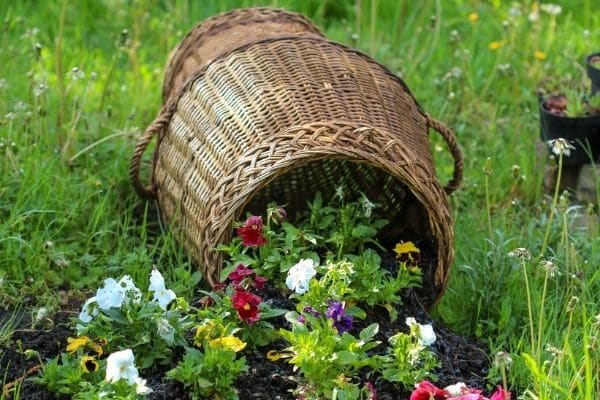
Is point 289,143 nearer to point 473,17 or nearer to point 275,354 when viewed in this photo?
point 275,354

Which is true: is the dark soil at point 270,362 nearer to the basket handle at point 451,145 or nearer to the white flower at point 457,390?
the white flower at point 457,390

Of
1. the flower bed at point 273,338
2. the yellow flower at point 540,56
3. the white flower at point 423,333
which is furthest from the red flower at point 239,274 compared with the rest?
the yellow flower at point 540,56

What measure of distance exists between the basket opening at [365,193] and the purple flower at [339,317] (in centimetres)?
58

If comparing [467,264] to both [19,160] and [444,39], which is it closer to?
[19,160]

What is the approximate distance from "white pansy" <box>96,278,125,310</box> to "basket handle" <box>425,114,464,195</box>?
1.27 metres

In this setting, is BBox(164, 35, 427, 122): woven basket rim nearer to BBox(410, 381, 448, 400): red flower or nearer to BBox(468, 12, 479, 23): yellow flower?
BBox(410, 381, 448, 400): red flower

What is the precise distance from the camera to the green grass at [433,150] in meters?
3.43

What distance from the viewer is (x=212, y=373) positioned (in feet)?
9.05

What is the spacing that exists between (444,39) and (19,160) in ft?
7.77

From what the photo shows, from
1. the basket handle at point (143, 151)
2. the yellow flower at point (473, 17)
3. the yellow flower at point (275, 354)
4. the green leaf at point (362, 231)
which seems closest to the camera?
the yellow flower at point (275, 354)

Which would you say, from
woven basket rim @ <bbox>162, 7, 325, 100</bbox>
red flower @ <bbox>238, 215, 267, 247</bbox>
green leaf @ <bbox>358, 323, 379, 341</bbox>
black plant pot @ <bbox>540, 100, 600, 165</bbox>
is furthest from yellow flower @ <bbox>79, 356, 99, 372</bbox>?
black plant pot @ <bbox>540, 100, 600, 165</bbox>

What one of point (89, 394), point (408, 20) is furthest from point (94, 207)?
point (408, 20)

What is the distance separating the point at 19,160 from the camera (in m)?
4.00

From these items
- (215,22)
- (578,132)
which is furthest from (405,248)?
(215,22)
